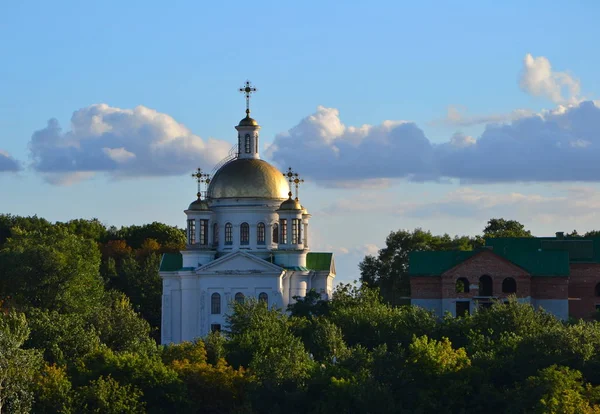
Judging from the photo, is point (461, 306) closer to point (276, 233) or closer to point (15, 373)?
point (276, 233)

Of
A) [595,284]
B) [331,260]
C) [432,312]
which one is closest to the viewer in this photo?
[432,312]

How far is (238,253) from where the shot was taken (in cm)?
9744

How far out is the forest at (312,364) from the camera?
209 feet

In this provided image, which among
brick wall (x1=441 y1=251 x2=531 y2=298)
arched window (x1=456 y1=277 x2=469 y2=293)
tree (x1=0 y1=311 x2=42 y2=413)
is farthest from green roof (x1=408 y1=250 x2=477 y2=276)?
tree (x1=0 y1=311 x2=42 y2=413)

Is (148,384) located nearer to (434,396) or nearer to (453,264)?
(434,396)

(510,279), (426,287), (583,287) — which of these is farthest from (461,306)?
(583,287)

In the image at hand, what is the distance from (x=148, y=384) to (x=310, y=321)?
17.5 m

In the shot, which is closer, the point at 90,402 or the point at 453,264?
the point at 90,402

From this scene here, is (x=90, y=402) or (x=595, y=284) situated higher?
(x=595, y=284)

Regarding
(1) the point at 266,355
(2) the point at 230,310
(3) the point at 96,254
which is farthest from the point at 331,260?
(1) the point at 266,355

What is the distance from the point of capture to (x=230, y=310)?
317 feet

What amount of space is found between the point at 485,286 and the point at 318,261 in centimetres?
1220

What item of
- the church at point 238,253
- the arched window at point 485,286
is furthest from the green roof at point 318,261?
the arched window at point 485,286

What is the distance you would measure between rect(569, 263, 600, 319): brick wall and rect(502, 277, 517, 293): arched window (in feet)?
10.6
